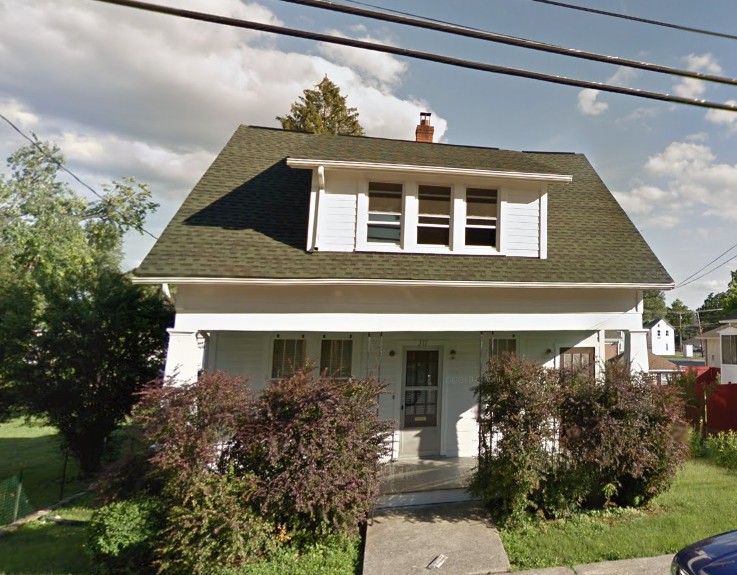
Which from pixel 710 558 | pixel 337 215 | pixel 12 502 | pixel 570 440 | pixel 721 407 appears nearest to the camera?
pixel 710 558

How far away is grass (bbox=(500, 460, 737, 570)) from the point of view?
196 inches

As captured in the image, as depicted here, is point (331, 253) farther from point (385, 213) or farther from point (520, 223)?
point (520, 223)

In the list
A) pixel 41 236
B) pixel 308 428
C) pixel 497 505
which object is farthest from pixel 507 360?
pixel 41 236

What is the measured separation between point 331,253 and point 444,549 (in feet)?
16.9

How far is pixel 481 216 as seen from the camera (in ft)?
27.9

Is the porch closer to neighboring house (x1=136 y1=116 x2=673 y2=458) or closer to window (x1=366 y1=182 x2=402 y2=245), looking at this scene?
neighboring house (x1=136 y1=116 x2=673 y2=458)

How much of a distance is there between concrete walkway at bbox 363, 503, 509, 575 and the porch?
0.21 metres

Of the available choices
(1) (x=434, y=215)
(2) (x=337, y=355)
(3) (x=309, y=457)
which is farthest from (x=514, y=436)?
(1) (x=434, y=215)

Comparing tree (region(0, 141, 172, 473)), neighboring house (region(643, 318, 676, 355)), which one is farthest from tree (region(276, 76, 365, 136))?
neighboring house (region(643, 318, 676, 355))

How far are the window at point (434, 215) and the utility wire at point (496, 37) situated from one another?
3859 mm

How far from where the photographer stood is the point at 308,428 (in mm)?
5059

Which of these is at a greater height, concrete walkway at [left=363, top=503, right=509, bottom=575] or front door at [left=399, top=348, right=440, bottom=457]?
front door at [left=399, top=348, right=440, bottom=457]

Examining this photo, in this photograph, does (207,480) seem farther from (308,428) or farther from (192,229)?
(192,229)

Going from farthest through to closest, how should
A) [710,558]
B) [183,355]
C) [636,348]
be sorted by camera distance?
[636,348] → [183,355] → [710,558]
